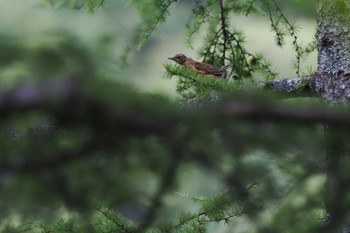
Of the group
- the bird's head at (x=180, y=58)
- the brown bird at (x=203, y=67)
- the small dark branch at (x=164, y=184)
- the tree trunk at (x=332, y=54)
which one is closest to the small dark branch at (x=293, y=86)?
the tree trunk at (x=332, y=54)

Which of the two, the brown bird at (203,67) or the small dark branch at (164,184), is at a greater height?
the brown bird at (203,67)

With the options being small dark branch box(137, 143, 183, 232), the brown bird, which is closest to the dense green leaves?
small dark branch box(137, 143, 183, 232)

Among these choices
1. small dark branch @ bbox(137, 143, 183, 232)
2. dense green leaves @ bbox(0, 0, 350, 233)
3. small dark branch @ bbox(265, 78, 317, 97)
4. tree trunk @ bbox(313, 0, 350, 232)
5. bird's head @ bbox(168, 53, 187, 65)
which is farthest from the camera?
bird's head @ bbox(168, 53, 187, 65)

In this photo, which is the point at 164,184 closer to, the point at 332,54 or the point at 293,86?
the point at 332,54

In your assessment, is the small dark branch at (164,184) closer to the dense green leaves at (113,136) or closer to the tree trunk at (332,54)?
the dense green leaves at (113,136)

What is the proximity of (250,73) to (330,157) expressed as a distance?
8.46 feet

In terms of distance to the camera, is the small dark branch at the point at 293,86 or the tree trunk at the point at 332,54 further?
the small dark branch at the point at 293,86

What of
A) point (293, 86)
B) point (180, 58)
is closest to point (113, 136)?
point (293, 86)

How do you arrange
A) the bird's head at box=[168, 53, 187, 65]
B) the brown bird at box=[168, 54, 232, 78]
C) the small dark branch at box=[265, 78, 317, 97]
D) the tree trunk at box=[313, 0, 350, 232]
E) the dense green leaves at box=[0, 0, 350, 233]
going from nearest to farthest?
the dense green leaves at box=[0, 0, 350, 233] < the tree trunk at box=[313, 0, 350, 232] < the small dark branch at box=[265, 78, 317, 97] < the brown bird at box=[168, 54, 232, 78] < the bird's head at box=[168, 53, 187, 65]

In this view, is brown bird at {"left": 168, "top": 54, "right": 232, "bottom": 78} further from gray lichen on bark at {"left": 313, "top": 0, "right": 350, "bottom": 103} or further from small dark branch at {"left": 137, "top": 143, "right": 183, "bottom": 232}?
small dark branch at {"left": 137, "top": 143, "right": 183, "bottom": 232}

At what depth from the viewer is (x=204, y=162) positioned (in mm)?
841

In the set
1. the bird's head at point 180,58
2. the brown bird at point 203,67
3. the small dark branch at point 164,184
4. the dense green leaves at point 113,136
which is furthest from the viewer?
the bird's head at point 180,58

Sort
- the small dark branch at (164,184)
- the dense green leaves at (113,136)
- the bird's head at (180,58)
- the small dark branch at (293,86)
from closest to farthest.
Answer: the dense green leaves at (113,136)
the small dark branch at (164,184)
the small dark branch at (293,86)
the bird's head at (180,58)

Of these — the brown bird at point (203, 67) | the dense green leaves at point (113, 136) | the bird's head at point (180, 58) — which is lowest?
the dense green leaves at point (113, 136)
